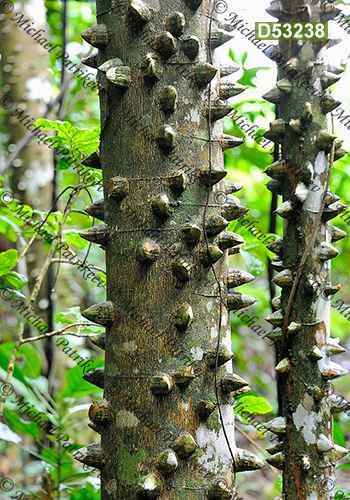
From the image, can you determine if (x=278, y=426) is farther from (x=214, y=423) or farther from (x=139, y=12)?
(x=139, y=12)

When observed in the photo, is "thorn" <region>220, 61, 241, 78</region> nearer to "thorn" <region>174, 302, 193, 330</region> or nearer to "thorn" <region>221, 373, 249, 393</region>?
"thorn" <region>174, 302, 193, 330</region>

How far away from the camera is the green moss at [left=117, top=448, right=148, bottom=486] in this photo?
86cm

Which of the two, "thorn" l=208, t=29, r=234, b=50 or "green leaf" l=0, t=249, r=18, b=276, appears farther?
"green leaf" l=0, t=249, r=18, b=276

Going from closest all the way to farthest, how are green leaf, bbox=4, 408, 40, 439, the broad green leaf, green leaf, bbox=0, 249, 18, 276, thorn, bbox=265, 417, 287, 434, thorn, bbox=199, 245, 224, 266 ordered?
thorn, bbox=199, 245, 224, 266, thorn, bbox=265, 417, 287, 434, green leaf, bbox=0, 249, 18, 276, green leaf, bbox=4, 408, 40, 439, the broad green leaf

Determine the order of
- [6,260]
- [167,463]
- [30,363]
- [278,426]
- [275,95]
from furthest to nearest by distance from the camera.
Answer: [30,363] → [6,260] → [275,95] → [278,426] → [167,463]

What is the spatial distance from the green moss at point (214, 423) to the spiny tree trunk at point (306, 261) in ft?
0.65

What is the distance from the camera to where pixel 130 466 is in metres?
0.87

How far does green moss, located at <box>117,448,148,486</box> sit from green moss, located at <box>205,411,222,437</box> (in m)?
0.13

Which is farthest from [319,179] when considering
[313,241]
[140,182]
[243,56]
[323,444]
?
[243,56]

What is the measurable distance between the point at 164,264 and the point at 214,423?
0.32 metres

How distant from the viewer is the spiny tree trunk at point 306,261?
103 centimetres

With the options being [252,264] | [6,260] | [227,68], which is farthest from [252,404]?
[227,68]

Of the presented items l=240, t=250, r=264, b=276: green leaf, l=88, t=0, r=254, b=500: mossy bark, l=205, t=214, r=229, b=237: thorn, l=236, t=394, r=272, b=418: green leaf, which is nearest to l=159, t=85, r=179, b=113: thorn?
l=88, t=0, r=254, b=500: mossy bark

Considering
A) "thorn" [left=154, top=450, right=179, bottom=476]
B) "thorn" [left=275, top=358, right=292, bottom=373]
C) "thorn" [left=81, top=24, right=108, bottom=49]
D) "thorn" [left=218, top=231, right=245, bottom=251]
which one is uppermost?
"thorn" [left=81, top=24, right=108, bottom=49]
